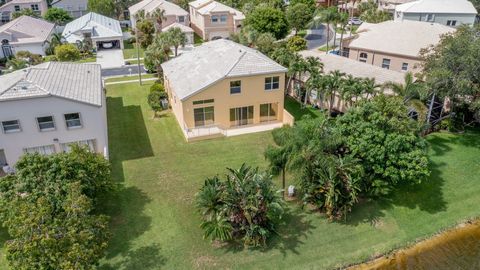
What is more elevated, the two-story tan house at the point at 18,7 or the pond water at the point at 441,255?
the two-story tan house at the point at 18,7

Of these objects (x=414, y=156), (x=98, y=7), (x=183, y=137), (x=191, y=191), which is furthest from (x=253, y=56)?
(x=98, y=7)

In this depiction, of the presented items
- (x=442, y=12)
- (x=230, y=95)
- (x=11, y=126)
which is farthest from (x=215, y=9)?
(x=11, y=126)

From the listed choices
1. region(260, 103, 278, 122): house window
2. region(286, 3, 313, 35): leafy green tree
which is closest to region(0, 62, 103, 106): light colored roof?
region(260, 103, 278, 122): house window

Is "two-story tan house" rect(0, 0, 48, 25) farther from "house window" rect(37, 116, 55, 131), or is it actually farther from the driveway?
"house window" rect(37, 116, 55, 131)

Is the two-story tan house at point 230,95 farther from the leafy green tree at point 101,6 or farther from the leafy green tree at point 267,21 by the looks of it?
the leafy green tree at point 101,6

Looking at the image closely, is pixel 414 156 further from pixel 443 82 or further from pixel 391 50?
pixel 391 50

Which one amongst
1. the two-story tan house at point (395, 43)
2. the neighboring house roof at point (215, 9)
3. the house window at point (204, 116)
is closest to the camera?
the house window at point (204, 116)

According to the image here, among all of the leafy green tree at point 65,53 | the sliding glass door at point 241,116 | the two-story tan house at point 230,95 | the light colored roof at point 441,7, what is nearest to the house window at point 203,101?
the two-story tan house at point 230,95
